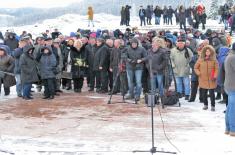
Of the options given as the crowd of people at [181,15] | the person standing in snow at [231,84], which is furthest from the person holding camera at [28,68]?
the crowd of people at [181,15]

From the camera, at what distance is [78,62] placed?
15.9m

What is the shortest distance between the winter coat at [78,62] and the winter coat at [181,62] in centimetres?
303

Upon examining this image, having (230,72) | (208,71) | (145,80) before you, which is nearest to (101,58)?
(145,80)

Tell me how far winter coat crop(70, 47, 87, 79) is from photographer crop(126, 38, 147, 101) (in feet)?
7.23

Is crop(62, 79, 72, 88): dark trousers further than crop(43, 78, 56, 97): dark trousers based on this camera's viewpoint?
Yes

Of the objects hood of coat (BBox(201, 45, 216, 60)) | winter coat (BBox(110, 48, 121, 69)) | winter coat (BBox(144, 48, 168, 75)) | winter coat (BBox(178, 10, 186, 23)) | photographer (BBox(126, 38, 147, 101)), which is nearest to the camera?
hood of coat (BBox(201, 45, 216, 60))

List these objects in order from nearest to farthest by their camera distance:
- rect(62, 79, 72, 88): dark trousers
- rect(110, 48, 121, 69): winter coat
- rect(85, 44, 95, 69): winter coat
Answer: rect(110, 48, 121, 69): winter coat
rect(85, 44, 95, 69): winter coat
rect(62, 79, 72, 88): dark trousers

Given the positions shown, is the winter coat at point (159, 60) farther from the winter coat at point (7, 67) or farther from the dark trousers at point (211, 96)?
the winter coat at point (7, 67)

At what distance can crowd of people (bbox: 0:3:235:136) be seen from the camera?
517 inches

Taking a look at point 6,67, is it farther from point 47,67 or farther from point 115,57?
point 115,57

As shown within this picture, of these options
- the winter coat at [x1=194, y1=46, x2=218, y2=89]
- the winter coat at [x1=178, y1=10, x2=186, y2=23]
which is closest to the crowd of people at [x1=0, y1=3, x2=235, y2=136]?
the winter coat at [x1=194, y1=46, x2=218, y2=89]

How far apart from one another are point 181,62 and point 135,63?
52.8 inches

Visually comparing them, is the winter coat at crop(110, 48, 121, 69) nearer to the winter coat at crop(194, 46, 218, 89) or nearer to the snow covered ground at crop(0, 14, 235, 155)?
the snow covered ground at crop(0, 14, 235, 155)

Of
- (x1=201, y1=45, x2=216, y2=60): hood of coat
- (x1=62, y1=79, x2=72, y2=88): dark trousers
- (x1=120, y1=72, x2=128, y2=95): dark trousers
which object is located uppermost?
(x1=201, y1=45, x2=216, y2=60): hood of coat
